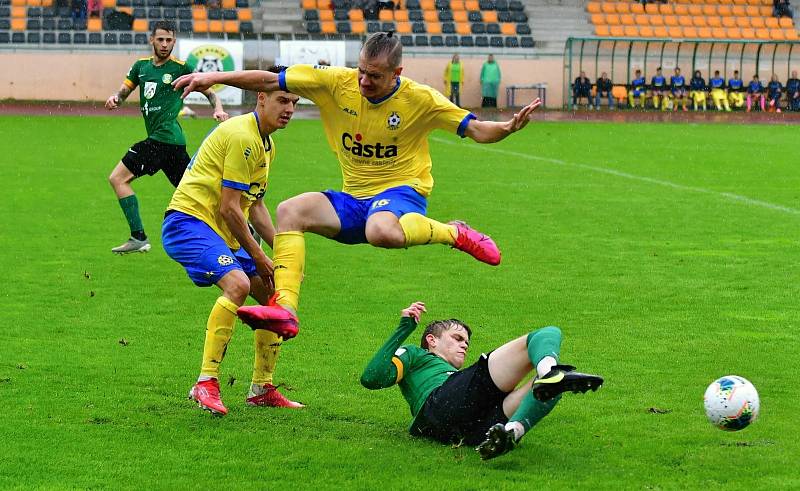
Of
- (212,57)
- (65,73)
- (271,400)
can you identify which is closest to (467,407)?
(271,400)

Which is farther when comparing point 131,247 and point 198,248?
point 131,247

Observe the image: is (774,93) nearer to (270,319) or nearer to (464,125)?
(464,125)

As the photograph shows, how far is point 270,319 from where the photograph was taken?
247 inches

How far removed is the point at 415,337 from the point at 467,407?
287cm

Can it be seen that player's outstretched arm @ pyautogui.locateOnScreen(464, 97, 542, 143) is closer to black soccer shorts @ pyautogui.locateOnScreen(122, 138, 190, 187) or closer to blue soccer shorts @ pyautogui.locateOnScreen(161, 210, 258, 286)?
blue soccer shorts @ pyautogui.locateOnScreen(161, 210, 258, 286)

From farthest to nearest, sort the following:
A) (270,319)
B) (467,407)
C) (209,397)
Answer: (209,397) → (270,319) → (467,407)

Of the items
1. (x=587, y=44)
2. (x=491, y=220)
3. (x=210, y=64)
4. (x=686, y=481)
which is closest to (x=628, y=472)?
(x=686, y=481)

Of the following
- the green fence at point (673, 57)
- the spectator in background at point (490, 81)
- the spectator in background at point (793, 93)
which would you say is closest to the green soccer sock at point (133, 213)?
the spectator in background at point (490, 81)

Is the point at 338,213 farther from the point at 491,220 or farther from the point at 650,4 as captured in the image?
the point at 650,4

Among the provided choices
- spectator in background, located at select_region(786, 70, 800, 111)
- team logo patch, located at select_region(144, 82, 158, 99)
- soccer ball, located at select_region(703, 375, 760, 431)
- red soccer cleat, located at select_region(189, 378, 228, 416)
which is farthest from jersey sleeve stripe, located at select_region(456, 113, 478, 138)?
spectator in background, located at select_region(786, 70, 800, 111)

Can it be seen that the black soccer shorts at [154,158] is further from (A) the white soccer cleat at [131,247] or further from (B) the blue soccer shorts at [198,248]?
(B) the blue soccer shorts at [198,248]

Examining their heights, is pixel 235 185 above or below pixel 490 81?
above

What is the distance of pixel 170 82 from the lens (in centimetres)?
1262

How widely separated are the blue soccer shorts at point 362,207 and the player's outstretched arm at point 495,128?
545mm
